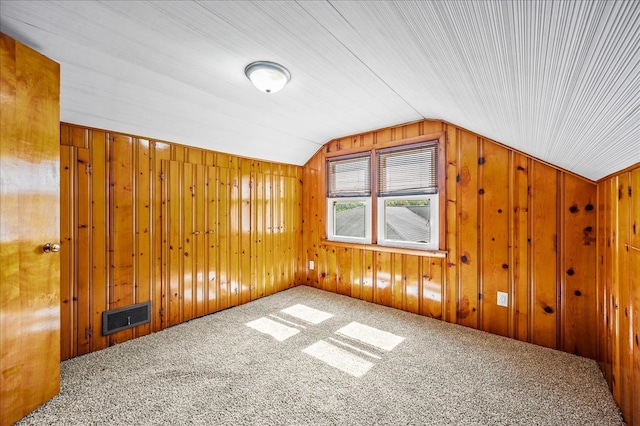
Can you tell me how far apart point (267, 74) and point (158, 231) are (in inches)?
74.4

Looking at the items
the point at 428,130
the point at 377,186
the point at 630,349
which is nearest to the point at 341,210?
the point at 377,186

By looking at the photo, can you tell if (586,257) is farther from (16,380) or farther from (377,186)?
(16,380)

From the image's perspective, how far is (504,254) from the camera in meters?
2.47

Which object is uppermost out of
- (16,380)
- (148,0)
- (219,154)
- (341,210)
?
(148,0)

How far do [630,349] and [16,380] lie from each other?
3270mm

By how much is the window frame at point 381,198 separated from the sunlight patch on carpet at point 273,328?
4.52 ft

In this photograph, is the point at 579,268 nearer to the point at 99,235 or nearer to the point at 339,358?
the point at 339,358

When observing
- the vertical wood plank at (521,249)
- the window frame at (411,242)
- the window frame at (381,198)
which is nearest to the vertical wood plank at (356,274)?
the window frame at (381,198)

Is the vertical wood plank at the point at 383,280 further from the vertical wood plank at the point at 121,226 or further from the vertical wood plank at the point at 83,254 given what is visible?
the vertical wood plank at the point at 83,254

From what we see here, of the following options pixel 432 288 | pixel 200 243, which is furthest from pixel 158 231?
pixel 432 288

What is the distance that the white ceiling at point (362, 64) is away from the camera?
2.27ft

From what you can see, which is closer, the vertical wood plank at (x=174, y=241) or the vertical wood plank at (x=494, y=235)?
the vertical wood plank at (x=494, y=235)

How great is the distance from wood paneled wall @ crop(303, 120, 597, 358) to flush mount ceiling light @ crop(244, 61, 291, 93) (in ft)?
5.74

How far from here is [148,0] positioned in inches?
46.1
